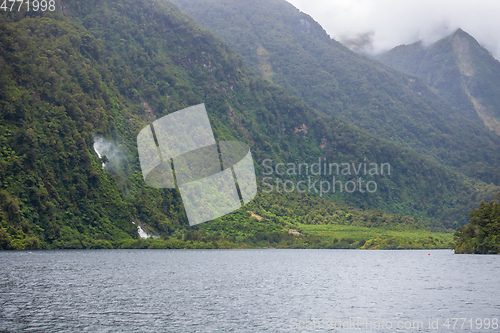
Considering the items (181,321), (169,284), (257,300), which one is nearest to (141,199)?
(169,284)

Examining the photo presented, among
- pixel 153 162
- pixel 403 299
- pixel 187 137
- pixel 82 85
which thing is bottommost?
pixel 403 299

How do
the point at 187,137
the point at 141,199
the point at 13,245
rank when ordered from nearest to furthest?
the point at 13,245 < the point at 141,199 < the point at 187,137

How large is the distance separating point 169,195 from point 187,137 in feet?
107

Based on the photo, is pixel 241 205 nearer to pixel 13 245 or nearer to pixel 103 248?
pixel 103 248

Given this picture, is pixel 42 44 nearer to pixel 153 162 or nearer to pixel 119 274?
pixel 153 162

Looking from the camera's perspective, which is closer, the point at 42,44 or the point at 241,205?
the point at 42,44

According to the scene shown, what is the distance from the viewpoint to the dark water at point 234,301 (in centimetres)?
3781

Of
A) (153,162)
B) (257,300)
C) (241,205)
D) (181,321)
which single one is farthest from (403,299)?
(241,205)

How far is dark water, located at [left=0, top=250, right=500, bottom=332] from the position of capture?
124 feet

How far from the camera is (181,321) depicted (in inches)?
1542

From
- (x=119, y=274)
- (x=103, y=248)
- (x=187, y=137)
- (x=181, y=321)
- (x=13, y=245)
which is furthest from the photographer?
(x=187, y=137)

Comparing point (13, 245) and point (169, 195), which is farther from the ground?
point (169, 195)

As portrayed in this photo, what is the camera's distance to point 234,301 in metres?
49.9

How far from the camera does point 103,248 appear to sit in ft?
433
